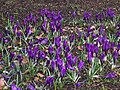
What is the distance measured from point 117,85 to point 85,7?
2935 mm

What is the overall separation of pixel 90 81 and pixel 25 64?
0.86m

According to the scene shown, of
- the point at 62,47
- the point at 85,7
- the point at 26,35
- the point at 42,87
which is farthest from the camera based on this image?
the point at 85,7

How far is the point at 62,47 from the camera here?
469cm

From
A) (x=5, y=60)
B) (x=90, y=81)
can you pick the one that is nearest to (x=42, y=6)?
(x=5, y=60)

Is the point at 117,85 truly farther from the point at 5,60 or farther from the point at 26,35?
the point at 26,35

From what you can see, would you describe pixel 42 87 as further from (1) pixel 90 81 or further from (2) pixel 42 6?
(2) pixel 42 6

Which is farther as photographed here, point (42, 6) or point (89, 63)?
point (42, 6)

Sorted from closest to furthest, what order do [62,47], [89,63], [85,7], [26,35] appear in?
[89,63]
[62,47]
[26,35]
[85,7]

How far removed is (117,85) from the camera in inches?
159

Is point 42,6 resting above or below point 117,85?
above

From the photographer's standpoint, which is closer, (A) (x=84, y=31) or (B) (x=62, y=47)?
(B) (x=62, y=47)

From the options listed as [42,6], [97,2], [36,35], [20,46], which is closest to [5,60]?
[20,46]

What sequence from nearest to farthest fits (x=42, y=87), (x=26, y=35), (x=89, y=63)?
(x=42, y=87) → (x=89, y=63) → (x=26, y=35)

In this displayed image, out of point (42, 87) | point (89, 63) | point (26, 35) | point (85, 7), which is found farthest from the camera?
point (85, 7)
